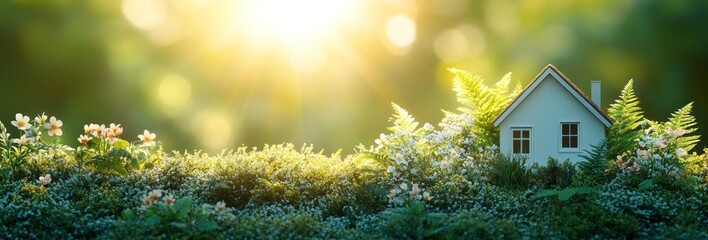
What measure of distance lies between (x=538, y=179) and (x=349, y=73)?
21.4 feet

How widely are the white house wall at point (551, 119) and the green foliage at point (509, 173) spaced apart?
23.0 inches

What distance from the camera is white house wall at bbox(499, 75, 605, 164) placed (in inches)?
369

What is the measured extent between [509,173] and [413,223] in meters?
2.79

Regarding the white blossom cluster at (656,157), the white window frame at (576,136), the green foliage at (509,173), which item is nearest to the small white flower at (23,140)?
the green foliage at (509,173)

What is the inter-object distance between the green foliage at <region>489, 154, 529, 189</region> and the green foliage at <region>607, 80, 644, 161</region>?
62.4 inches

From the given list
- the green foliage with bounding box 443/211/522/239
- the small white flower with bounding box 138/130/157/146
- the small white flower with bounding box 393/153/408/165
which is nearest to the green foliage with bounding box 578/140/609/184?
the small white flower with bounding box 393/153/408/165

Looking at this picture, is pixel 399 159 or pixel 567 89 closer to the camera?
pixel 399 159

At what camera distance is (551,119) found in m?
9.41

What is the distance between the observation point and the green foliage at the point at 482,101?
10.3 m

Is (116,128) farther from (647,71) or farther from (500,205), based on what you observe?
(647,71)

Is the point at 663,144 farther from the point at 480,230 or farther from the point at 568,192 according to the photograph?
the point at 480,230

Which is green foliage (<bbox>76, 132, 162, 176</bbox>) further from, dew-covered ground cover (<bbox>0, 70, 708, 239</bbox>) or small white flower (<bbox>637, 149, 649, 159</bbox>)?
small white flower (<bbox>637, 149, 649, 159</bbox>)

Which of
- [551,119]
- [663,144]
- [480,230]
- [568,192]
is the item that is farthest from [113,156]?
[663,144]

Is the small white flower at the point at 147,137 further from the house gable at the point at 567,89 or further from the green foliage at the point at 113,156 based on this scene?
the house gable at the point at 567,89
